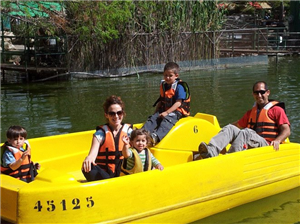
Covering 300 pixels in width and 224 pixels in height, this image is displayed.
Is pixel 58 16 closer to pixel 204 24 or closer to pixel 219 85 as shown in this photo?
pixel 219 85

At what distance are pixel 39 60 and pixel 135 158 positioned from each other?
13.4 m

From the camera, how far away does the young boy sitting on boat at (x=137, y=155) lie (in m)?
4.87

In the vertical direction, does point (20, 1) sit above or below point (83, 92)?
above

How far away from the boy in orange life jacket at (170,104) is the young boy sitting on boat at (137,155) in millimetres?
1426

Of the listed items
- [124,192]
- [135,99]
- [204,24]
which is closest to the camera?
[124,192]

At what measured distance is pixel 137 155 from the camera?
4922 millimetres

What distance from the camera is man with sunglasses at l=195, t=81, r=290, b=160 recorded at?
586 centimetres

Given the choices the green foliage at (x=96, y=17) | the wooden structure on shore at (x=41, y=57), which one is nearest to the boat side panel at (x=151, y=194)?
the green foliage at (x=96, y=17)

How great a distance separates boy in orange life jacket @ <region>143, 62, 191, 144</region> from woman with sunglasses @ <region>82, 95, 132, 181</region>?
4.77ft

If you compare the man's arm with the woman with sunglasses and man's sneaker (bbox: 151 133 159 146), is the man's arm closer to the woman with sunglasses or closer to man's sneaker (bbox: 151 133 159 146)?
man's sneaker (bbox: 151 133 159 146)

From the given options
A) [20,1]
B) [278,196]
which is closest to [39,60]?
[20,1]

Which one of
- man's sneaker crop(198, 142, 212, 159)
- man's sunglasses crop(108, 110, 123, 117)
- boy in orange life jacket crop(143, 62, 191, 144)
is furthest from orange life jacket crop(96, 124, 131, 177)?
boy in orange life jacket crop(143, 62, 191, 144)

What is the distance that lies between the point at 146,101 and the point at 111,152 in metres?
7.45

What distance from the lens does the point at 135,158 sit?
16.1 feet
